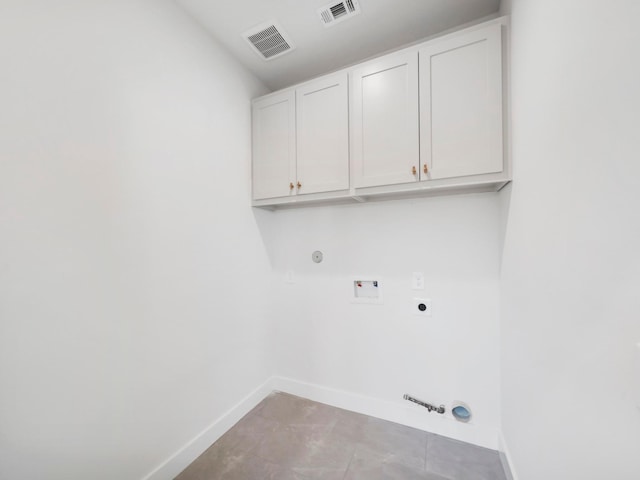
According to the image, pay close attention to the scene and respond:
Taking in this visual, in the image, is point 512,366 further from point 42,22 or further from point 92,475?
point 42,22

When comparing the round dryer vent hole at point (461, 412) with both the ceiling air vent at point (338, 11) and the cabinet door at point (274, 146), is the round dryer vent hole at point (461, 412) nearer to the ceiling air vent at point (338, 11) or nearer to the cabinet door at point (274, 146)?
the cabinet door at point (274, 146)

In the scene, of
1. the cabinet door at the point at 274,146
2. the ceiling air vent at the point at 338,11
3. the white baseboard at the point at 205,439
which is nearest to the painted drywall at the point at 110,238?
the white baseboard at the point at 205,439

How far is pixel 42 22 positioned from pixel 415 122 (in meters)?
1.82

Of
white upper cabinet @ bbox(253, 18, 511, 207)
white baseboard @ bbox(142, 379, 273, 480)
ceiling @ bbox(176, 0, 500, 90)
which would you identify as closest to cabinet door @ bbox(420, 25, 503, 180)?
white upper cabinet @ bbox(253, 18, 511, 207)

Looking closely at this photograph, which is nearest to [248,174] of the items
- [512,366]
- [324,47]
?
[324,47]

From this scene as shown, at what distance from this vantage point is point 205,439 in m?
1.61

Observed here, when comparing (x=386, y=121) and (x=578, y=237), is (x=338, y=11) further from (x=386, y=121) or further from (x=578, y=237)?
(x=578, y=237)

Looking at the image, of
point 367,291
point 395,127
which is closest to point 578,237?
point 395,127

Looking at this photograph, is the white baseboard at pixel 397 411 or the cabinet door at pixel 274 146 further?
the cabinet door at pixel 274 146

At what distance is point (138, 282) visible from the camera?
1.30 meters

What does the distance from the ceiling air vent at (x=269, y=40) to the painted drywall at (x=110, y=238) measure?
0.28 meters

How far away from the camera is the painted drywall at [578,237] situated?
20.9 inches

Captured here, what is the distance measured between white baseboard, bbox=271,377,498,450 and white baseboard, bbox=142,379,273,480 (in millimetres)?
291

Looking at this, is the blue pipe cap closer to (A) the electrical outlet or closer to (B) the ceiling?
(A) the electrical outlet
